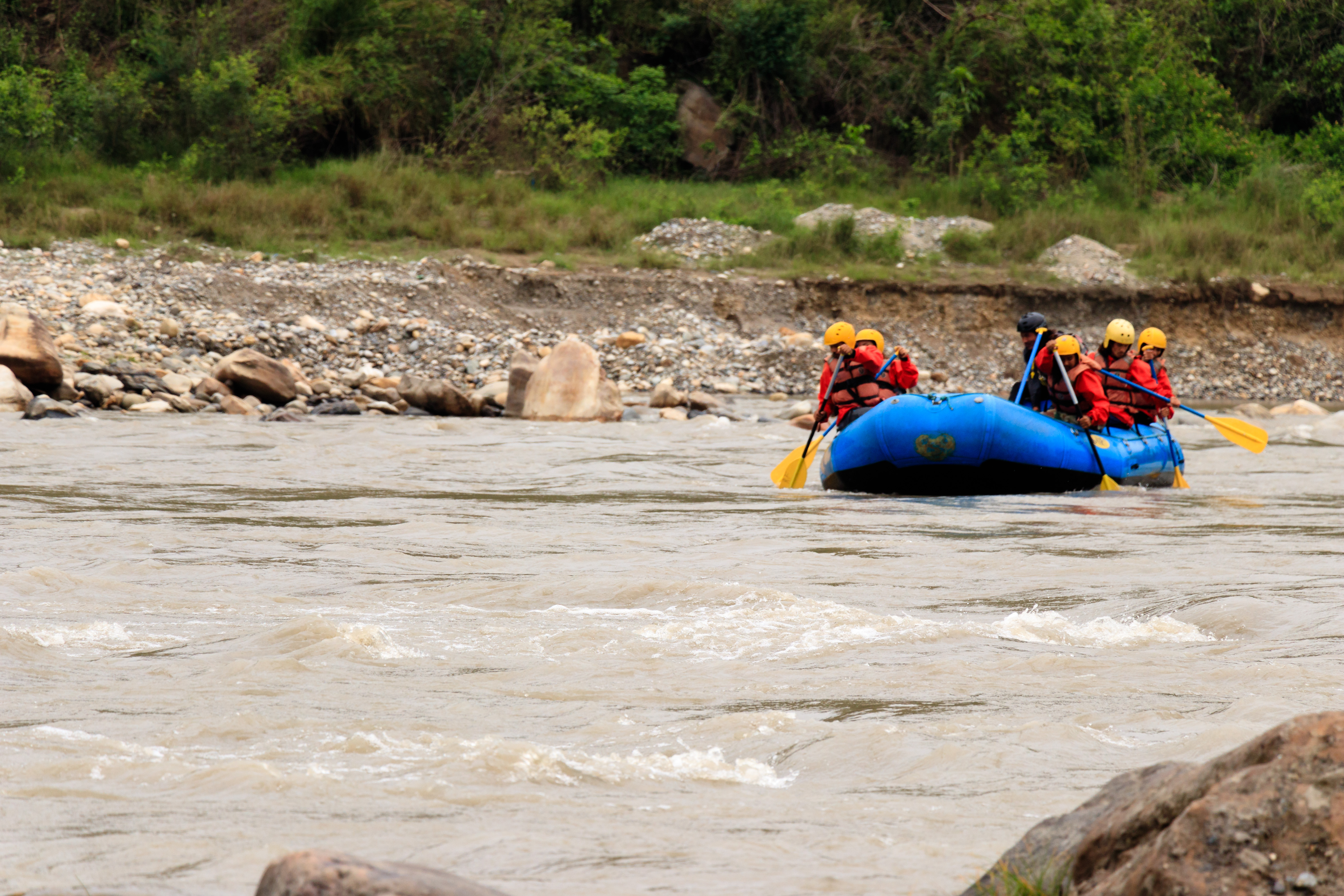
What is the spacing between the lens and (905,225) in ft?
70.6

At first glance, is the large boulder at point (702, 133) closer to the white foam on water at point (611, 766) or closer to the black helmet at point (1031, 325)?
the black helmet at point (1031, 325)

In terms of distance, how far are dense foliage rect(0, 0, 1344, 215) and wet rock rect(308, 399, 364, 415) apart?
8.29m

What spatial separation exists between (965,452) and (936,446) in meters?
0.19

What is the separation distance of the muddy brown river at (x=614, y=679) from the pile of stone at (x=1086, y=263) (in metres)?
12.9

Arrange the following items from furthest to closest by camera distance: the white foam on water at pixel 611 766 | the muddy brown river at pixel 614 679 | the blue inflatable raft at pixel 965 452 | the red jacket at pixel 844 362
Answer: the red jacket at pixel 844 362
the blue inflatable raft at pixel 965 452
the white foam on water at pixel 611 766
the muddy brown river at pixel 614 679

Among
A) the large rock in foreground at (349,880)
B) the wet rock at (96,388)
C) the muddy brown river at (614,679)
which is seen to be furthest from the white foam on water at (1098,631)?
the wet rock at (96,388)

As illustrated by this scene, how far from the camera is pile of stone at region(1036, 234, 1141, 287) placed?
20344mm

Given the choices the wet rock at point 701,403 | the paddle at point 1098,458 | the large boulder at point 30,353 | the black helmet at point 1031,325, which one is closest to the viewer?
the paddle at point 1098,458

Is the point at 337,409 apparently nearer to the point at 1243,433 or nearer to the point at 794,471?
the point at 794,471

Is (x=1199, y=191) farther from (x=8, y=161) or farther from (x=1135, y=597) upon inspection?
(x=1135, y=597)

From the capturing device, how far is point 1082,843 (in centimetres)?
196

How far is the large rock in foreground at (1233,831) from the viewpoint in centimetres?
172

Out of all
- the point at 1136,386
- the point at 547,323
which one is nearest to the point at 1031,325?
the point at 1136,386

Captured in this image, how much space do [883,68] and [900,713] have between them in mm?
24413
